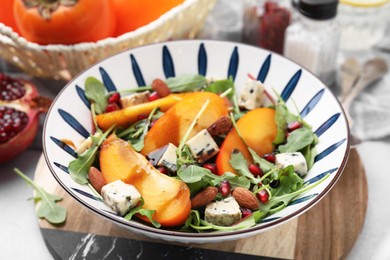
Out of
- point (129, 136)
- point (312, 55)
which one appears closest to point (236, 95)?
point (129, 136)

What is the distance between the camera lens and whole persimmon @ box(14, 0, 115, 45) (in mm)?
1814

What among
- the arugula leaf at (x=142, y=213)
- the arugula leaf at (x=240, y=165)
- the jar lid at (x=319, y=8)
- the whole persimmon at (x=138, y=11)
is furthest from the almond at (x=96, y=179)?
the jar lid at (x=319, y=8)

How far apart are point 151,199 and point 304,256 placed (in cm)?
43

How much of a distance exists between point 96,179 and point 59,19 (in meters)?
0.64

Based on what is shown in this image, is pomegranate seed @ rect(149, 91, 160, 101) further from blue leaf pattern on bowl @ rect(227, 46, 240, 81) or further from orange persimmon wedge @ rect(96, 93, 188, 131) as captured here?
blue leaf pattern on bowl @ rect(227, 46, 240, 81)

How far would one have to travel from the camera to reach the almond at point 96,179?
4.63ft

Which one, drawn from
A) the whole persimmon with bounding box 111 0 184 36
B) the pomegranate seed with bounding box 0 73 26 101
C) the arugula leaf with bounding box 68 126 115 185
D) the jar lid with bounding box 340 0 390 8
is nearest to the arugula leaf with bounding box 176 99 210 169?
the arugula leaf with bounding box 68 126 115 185

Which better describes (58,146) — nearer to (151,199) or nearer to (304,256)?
(151,199)

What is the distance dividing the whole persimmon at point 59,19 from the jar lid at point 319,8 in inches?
27.0

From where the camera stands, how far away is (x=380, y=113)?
6.72 ft

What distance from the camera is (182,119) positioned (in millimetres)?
1563

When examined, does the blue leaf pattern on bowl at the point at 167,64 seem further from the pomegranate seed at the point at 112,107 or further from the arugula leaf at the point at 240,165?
the arugula leaf at the point at 240,165

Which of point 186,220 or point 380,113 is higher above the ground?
point 186,220

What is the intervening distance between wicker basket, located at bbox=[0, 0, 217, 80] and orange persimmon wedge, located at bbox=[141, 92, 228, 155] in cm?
33
